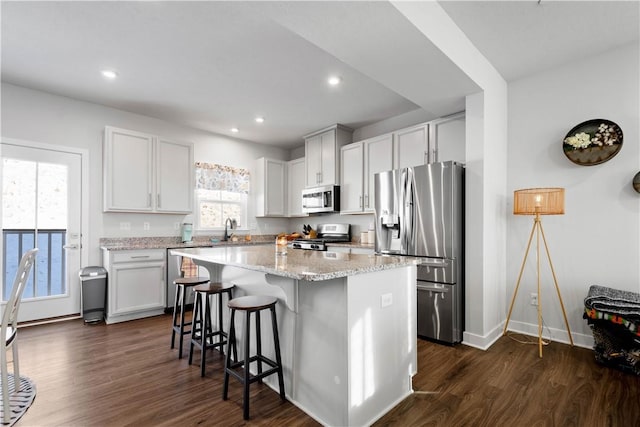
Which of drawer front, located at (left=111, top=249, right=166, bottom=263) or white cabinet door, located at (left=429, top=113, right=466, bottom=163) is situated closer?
white cabinet door, located at (left=429, top=113, right=466, bottom=163)

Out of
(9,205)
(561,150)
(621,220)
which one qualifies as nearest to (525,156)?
(561,150)

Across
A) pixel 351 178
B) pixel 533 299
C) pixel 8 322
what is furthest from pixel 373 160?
pixel 8 322

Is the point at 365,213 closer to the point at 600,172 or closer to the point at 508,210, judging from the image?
the point at 508,210

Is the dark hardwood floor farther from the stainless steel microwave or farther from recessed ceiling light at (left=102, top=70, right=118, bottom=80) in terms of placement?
recessed ceiling light at (left=102, top=70, right=118, bottom=80)

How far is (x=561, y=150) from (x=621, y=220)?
789 mm

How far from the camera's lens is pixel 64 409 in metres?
1.94

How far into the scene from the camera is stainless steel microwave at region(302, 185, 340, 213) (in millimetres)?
4875

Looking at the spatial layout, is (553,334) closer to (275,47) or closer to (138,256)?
(275,47)

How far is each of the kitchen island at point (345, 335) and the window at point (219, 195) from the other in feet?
10.7

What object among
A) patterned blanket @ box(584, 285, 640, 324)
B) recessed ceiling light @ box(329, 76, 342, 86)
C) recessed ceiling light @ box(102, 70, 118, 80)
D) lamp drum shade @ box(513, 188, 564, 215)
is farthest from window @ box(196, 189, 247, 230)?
patterned blanket @ box(584, 285, 640, 324)

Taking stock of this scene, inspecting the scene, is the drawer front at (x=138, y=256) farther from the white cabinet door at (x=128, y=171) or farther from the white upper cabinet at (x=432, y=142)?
the white upper cabinet at (x=432, y=142)

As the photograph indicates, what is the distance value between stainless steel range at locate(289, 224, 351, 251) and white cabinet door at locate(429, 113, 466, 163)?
1.95 metres

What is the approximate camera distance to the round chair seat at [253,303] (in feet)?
6.30

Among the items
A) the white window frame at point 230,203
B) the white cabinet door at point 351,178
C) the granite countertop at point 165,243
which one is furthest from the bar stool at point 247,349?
the white window frame at point 230,203
